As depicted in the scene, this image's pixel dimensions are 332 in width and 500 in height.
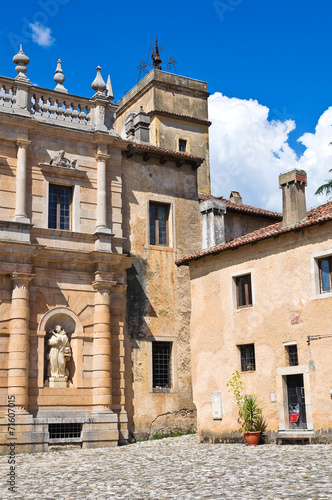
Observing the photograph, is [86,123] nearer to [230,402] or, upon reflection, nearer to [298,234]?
[298,234]

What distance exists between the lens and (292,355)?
19.5m

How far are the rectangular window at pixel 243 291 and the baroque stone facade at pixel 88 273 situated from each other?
13.9 ft

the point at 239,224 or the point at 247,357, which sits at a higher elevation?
the point at 239,224

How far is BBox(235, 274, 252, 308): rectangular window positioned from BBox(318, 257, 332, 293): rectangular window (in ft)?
9.74

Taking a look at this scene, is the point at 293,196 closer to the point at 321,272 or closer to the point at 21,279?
the point at 321,272

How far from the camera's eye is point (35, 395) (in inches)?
840

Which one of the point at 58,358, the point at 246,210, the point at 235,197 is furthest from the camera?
the point at 235,197

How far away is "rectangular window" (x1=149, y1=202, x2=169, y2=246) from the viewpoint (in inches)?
1020

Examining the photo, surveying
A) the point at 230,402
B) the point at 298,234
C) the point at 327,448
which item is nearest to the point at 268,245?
the point at 298,234

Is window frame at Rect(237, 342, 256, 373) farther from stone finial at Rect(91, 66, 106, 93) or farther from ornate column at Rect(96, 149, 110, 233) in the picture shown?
stone finial at Rect(91, 66, 106, 93)

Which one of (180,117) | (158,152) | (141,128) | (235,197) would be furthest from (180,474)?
(180,117)

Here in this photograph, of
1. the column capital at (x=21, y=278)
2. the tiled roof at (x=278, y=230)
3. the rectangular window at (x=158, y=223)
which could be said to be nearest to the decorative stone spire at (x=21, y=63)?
the rectangular window at (x=158, y=223)

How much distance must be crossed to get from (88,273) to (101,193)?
9.78 feet

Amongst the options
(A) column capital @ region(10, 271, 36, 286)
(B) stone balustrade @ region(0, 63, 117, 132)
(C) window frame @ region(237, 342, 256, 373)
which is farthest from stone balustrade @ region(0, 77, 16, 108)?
(C) window frame @ region(237, 342, 256, 373)
